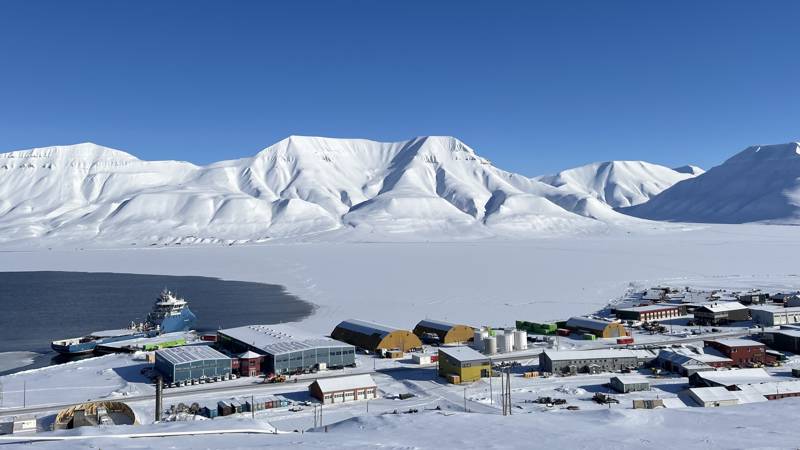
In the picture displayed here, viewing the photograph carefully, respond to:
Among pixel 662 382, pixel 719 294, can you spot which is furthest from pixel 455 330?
pixel 719 294

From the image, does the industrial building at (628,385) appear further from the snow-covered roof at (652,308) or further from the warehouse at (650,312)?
the snow-covered roof at (652,308)

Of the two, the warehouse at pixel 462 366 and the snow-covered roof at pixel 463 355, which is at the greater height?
the snow-covered roof at pixel 463 355

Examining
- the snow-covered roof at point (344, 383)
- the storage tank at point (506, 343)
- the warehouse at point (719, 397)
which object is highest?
the storage tank at point (506, 343)

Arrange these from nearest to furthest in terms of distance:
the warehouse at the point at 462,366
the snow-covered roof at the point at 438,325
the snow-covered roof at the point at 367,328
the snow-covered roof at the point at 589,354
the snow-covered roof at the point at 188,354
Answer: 1. the warehouse at the point at 462,366
2. the snow-covered roof at the point at 188,354
3. the snow-covered roof at the point at 589,354
4. the snow-covered roof at the point at 367,328
5. the snow-covered roof at the point at 438,325

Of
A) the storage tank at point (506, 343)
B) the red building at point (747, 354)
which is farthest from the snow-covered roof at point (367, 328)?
the red building at point (747, 354)

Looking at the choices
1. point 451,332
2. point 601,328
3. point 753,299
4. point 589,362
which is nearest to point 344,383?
point 589,362

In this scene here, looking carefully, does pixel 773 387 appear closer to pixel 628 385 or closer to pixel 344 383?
pixel 628 385

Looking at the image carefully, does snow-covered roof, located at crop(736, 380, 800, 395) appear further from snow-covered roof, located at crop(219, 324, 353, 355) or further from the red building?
snow-covered roof, located at crop(219, 324, 353, 355)
